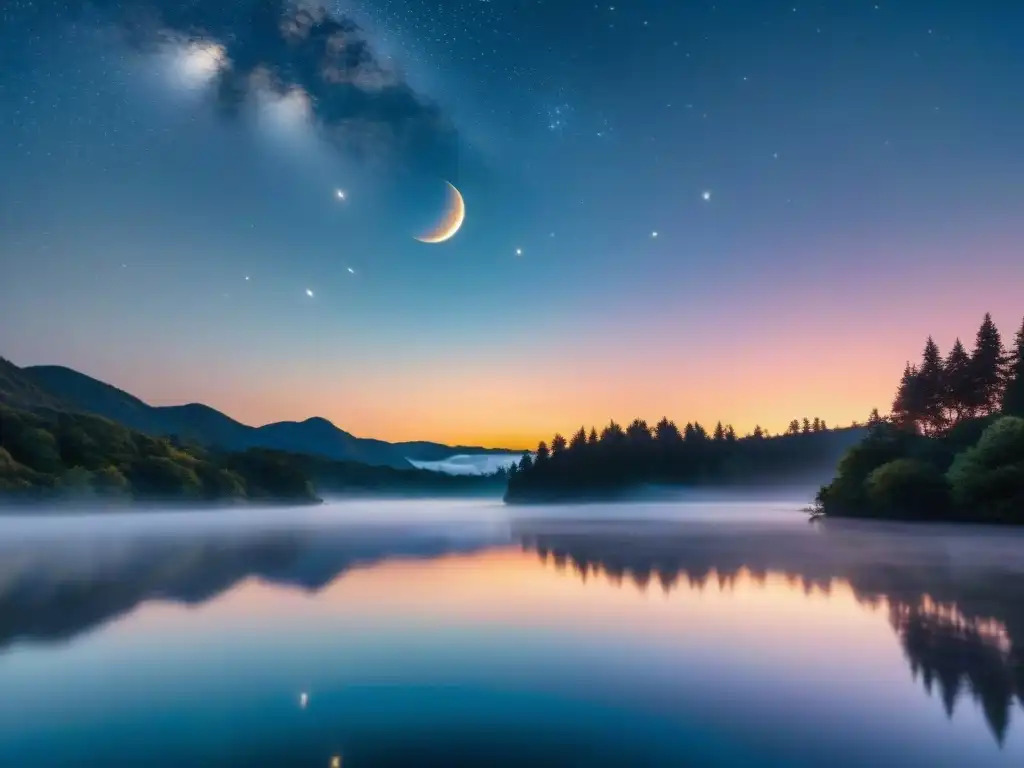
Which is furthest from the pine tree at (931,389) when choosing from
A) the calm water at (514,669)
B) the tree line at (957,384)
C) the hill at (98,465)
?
the hill at (98,465)

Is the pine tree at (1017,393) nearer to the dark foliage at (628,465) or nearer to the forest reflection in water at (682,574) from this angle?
the forest reflection in water at (682,574)

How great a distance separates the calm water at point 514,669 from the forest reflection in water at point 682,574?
0.13 metres

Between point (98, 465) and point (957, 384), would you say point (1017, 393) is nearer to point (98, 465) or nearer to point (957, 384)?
point (957, 384)

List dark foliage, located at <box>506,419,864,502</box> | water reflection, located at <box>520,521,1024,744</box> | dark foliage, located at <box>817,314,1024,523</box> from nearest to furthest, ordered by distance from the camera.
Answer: water reflection, located at <box>520,521,1024,744</box> < dark foliage, located at <box>817,314,1024,523</box> < dark foliage, located at <box>506,419,864,502</box>

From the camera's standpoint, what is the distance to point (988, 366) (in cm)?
8794

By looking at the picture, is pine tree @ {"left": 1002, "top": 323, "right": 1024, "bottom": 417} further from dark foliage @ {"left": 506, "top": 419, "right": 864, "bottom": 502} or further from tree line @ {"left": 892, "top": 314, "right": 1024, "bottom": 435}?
dark foliage @ {"left": 506, "top": 419, "right": 864, "bottom": 502}

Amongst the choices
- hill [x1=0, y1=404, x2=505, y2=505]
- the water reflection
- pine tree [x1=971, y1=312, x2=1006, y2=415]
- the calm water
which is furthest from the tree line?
hill [x1=0, y1=404, x2=505, y2=505]

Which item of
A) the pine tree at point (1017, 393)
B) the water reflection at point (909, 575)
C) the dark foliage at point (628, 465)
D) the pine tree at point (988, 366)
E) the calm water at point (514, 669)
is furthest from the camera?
the dark foliage at point (628, 465)

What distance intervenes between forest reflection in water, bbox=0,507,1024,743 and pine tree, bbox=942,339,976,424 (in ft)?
175

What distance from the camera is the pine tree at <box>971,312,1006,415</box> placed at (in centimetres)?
8762

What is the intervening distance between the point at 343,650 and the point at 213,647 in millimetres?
2521

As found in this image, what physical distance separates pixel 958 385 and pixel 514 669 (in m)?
97.1

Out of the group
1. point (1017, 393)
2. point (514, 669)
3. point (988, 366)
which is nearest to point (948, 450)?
point (1017, 393)

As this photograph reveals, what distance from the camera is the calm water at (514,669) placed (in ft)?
27.0
